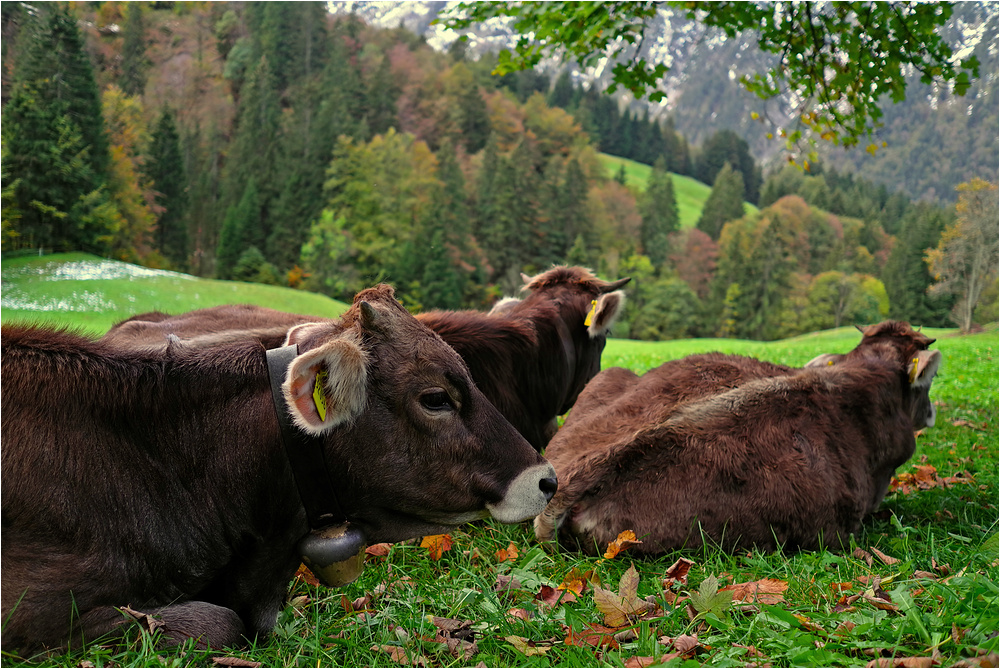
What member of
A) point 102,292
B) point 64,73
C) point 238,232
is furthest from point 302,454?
point 238,232

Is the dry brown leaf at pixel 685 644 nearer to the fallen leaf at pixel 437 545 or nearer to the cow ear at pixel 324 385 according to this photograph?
the cow ear at pixel 324 385

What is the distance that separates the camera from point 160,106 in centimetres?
5472

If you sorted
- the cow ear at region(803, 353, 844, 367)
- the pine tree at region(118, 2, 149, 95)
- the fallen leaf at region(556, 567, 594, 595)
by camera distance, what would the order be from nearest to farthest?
the fallen leaf at region(556, 567, 594, 595)
the cow ear at region(803, 353, 844, 367)
the pine tree at region(118, 2, 149, 95)

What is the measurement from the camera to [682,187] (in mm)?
118125

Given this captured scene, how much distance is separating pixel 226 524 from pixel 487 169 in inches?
2734

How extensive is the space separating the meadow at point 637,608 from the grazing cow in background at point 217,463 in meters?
0.31

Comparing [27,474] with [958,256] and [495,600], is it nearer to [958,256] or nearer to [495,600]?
[495,600]

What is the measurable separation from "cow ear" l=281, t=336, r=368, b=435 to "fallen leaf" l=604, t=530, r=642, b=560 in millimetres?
2198

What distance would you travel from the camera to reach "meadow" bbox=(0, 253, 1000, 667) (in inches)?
115

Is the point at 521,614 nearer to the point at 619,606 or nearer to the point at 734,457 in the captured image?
the point at 619,606

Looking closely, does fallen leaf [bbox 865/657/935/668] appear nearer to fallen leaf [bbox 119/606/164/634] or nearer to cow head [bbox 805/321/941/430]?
fallen leaf [bbox 119/606/164/634]

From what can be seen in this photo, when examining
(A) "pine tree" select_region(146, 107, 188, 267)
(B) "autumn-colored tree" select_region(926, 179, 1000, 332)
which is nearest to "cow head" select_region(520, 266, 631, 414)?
(B) "autumn-colored tree" select_region(926, 179, 1000, 332)

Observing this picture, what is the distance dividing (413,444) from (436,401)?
0.25m

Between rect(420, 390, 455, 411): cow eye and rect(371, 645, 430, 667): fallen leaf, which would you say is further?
rect(420, 390, 455, 411): cow eye
